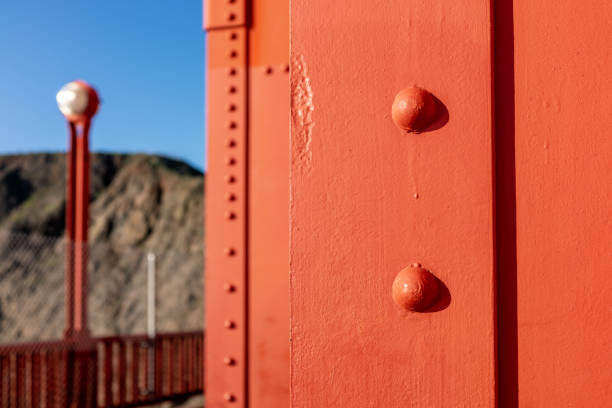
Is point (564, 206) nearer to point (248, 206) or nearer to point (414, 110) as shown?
point (414, 110)

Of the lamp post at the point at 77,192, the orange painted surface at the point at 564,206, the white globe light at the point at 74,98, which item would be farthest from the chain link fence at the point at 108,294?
the orange painted surface at the point at 564,206

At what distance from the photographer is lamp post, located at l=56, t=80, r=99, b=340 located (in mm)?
7613

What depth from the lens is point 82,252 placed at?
7.60m

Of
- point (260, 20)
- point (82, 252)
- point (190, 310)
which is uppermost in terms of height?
point (260, 20)

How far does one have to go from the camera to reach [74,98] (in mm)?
7625

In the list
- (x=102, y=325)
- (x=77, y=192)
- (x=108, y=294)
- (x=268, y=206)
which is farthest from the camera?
(x=108, y=294)

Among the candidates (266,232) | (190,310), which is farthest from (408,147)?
(190,310)

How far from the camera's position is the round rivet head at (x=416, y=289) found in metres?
0.92

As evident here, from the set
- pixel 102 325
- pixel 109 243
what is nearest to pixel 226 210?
pixel 102 325

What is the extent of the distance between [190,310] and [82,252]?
1467 cm

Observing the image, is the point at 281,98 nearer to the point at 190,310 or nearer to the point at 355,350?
the point at 355,350

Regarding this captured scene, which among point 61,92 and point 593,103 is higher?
point 61,92

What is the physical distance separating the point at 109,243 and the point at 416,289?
94.1 feet

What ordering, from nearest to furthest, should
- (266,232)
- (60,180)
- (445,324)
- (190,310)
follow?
(445,324) < (266,232) < (190,310) < (60,180)
